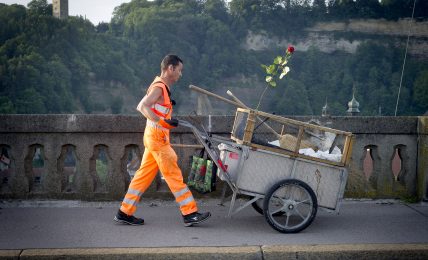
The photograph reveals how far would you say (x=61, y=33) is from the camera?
99.8m

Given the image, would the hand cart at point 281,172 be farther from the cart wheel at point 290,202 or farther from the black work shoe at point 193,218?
the black work shoe at point 193,218

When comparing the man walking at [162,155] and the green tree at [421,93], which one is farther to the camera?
the green tree at [421,93]

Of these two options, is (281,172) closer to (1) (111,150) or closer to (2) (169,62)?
(2) (169,62)

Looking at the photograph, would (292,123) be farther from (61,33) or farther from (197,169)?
(61,33)

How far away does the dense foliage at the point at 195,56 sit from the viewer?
88312 mm

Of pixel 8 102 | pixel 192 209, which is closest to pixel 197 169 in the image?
pixel 192 209

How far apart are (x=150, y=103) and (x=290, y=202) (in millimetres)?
1579

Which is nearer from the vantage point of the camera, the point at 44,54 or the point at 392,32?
the point at 44,54

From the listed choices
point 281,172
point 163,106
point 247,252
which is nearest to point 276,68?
point 281,172

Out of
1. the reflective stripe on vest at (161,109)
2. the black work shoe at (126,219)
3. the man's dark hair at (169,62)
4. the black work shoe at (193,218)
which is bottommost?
the black work shoe at (126,219)

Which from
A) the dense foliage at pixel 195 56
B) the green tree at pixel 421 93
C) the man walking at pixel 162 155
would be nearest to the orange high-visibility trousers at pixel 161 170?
the man walking at pixel 162 155

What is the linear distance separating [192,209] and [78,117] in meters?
1.87

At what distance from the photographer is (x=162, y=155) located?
4688 millimetres

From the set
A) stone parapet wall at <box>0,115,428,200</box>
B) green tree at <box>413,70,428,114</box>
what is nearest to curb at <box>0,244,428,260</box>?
stone parapet wall at <box>0,115,428,200</box>
